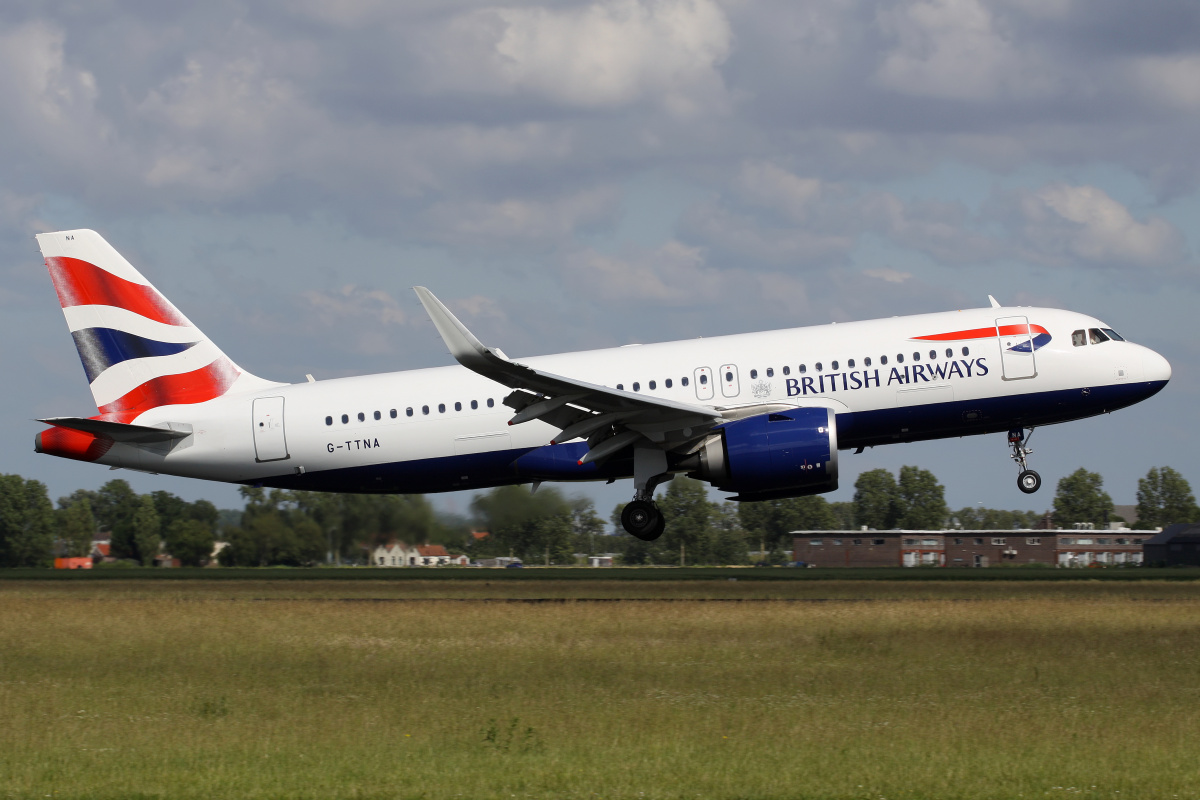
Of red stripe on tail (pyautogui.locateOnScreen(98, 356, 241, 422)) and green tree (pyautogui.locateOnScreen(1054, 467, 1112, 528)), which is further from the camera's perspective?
green tree (pyautogui.locateOnScreen(1054, 467, 1112, 528))

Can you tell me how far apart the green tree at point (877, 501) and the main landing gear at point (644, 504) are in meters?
104

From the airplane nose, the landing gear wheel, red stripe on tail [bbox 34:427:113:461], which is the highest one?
the airplane nose

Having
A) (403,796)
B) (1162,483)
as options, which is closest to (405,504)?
(403,796)

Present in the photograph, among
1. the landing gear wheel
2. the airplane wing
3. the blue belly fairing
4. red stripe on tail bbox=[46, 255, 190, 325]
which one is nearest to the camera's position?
the airplane wing

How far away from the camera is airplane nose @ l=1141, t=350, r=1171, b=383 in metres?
29.1

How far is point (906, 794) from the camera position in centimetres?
1116

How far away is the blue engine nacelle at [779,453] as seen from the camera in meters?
27.3

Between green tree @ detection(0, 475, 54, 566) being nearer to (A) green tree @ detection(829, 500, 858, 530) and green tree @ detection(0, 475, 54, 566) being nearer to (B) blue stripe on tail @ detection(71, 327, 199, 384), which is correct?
(B) blue stripe on tail @ detection(71, 327, 199, 384)

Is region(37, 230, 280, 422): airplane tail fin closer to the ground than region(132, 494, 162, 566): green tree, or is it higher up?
higher up

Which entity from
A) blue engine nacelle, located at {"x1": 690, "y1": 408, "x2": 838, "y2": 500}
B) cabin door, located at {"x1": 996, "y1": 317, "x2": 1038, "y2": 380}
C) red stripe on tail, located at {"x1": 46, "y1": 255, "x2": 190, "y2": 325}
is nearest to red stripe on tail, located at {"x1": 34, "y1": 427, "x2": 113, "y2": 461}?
red stripe on tail, located at {"x1": 46, "y1": 255, "x2": 190, "y2": 325}

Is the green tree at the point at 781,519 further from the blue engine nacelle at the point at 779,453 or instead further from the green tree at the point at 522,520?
the blue engine nacelle at the point at 779,453

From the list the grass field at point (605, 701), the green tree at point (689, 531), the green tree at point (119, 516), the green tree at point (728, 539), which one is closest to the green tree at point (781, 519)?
the green tree at point (728, 539)

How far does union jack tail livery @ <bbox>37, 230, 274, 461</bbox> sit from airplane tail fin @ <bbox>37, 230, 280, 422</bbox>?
0.03 meters

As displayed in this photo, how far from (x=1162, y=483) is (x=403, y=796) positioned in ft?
526
